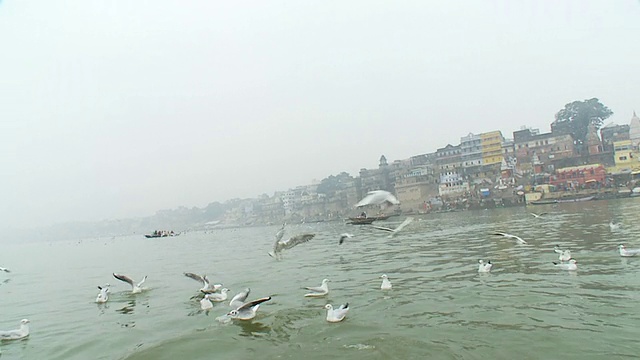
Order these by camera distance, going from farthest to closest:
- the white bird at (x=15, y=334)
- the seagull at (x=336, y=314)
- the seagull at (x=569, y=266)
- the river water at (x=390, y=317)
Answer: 1. the seagull at (x=569, y=266)
2. the white bird at (x=15, y=334)
3. the seagull at (x=336, y=314)
4. the river water at (x=390, y=317)

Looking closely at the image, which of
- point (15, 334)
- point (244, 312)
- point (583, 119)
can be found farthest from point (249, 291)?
point (583, 119)

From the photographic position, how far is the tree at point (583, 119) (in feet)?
282

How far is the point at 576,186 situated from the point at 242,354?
7090cm

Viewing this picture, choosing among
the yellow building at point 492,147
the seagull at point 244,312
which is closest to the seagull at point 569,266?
the seagull at point 244,312

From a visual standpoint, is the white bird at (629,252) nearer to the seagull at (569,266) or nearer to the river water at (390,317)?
the river water at (390,317)

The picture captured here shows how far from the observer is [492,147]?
8931 centimetres

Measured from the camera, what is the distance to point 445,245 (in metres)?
23.0

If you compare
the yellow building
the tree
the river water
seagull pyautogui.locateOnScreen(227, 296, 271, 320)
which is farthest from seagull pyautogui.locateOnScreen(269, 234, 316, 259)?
the tree

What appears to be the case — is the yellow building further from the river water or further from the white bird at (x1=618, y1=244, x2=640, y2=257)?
the white bird at (x1=618, y1=244, x2=640, y2=257)

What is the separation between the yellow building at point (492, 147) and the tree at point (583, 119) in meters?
10.4

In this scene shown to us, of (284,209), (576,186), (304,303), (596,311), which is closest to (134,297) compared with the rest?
(304,303)

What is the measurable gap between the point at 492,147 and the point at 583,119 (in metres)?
18.8

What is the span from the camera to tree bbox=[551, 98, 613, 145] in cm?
8588

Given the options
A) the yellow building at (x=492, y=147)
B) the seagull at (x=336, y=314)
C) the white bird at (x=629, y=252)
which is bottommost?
the white bird at (x=629, y=252)
